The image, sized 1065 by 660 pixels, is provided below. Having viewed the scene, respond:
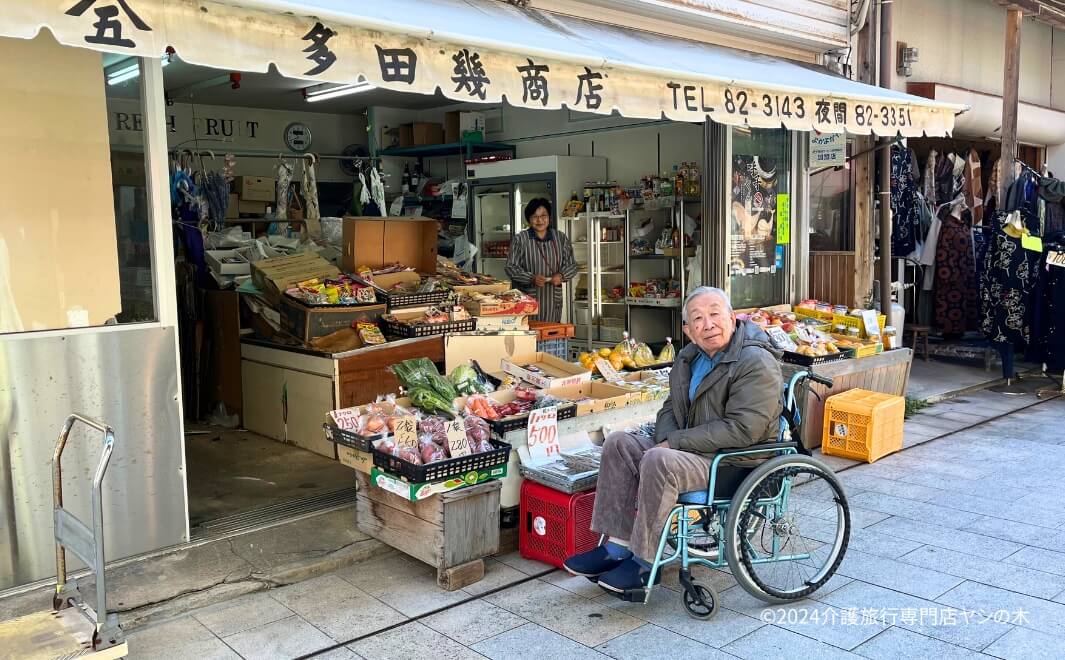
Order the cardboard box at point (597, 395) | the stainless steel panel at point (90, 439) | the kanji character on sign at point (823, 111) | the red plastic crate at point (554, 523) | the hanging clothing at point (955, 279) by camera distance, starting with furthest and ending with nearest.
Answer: the hanging clothing at point (955, 279) < the kanji character on sign at point (823, 111) < the cardboard box at point (597, 395) < the red plastic crate at point (554, 523) < the stainless steel panel at point (90, 439)

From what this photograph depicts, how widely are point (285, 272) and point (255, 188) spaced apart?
176 inches

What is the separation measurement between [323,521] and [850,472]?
3.86 metres

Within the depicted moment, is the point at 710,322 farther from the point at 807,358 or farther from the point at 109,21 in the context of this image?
the point at 807,358

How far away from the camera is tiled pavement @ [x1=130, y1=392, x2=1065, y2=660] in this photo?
144 inches

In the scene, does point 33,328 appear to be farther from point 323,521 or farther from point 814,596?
point 814,596

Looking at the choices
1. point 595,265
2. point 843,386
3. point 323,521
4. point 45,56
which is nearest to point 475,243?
point 595,265

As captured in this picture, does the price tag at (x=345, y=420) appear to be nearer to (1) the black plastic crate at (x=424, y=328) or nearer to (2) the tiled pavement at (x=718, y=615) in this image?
(2) the tiled pavement at (x=718, y=615)

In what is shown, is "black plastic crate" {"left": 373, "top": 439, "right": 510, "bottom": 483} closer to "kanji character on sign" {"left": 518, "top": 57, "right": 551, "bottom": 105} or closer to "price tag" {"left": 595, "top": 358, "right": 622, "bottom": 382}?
"price tag" {"left": 595, "top": 358, "right": 622, "bottom": 382}

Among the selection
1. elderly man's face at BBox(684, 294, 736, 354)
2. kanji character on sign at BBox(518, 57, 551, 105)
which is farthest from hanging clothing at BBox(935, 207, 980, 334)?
kanji character on sign at BBox(518, 57, 551, 105)

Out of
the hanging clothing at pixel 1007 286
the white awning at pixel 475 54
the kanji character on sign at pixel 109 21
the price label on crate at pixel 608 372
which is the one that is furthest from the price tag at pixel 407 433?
the hanging clothing at pixel 1007 286

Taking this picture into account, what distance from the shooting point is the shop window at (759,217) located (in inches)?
309

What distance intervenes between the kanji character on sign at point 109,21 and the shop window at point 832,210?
23.0 feet

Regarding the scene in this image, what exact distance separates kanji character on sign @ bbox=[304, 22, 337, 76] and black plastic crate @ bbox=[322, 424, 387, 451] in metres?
1.88

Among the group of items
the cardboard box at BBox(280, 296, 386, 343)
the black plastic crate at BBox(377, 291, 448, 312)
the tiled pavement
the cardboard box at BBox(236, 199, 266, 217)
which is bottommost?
the tiled pavement
